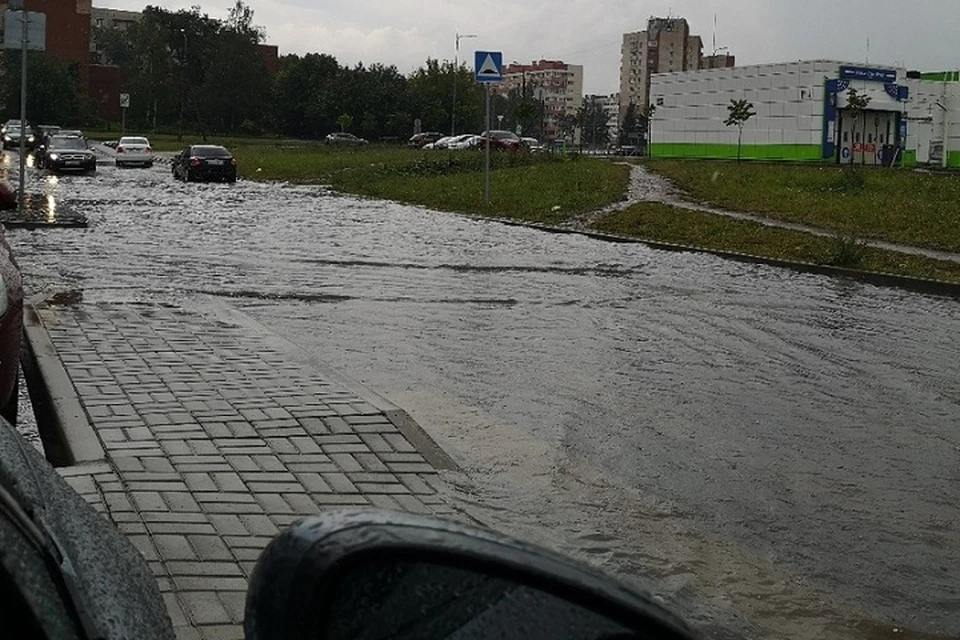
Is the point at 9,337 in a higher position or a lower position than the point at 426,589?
lower

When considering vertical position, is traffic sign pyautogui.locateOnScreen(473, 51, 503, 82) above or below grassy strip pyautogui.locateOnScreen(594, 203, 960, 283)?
above

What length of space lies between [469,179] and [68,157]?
16888 mm

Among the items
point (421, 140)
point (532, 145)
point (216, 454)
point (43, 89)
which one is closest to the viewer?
point (216, 454)

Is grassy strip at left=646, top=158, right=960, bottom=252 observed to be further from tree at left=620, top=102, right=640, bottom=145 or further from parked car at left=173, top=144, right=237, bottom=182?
tree at left=620, top=102, right=640, bottom=145

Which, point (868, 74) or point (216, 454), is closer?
point (216, 454)

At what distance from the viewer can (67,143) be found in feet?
161

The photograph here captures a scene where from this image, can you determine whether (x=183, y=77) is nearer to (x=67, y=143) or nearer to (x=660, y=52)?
(x=67, y=143)

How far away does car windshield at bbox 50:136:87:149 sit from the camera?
48.6 m

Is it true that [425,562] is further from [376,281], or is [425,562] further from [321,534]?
[376,281]

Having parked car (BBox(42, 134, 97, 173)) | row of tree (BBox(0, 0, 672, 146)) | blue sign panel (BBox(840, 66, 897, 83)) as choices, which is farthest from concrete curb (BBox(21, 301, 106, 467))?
row of tree (BBox(0, 0, 672, 146))

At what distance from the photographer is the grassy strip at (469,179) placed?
30078mm

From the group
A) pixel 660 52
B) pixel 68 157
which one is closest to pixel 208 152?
pixel 68 157

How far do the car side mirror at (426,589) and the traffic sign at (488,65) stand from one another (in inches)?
998

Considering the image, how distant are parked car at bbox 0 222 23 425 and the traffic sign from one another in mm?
19336
